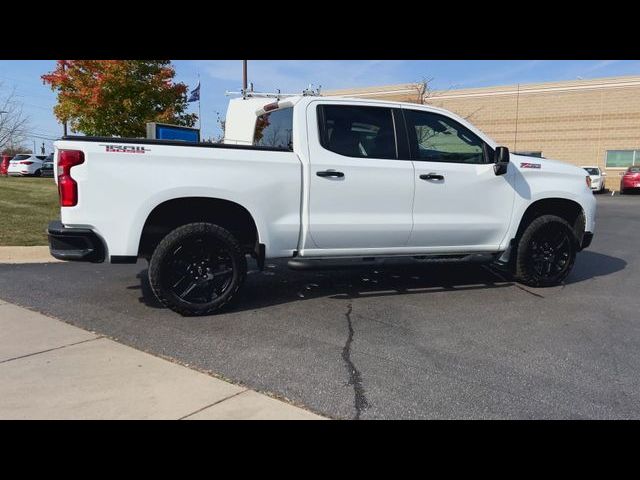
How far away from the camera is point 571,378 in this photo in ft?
11.3

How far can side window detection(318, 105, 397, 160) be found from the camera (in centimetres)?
496

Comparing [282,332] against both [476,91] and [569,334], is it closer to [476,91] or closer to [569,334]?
[569,334]

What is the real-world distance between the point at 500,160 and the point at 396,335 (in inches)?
93.3

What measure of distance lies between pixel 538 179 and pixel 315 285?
286 cm

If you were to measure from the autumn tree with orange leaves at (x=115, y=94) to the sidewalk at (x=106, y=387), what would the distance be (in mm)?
12932

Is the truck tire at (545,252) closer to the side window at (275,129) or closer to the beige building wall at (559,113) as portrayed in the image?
the side window at (275,129)

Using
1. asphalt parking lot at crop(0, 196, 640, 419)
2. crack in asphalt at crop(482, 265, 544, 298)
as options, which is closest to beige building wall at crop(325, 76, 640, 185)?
crack in asphalt at crop(482, 265, 544, 298)

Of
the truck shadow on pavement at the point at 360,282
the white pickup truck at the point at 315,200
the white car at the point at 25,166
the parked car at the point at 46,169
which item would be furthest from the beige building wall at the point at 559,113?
the white pickup truck at the point at 315,200

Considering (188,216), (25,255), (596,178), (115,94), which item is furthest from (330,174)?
(596,178)

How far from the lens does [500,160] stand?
5355mm

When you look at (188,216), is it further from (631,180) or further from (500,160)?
(631,180)

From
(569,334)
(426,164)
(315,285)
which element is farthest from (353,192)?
(569,334)

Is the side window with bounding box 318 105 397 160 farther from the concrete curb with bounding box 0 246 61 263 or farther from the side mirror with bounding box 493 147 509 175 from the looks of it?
the concrete curb with bounding box 0 246 61 263

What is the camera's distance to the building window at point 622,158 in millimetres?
30516
